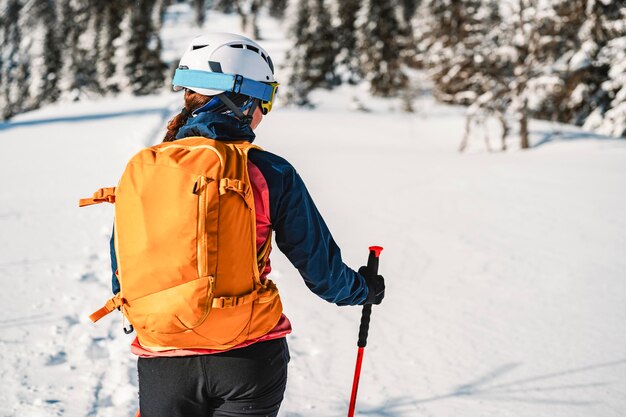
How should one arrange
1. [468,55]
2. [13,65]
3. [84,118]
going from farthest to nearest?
[13,65] → [84,118] → [468,55]

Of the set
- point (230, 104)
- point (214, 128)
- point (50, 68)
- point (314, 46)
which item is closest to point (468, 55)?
point (230, 104)

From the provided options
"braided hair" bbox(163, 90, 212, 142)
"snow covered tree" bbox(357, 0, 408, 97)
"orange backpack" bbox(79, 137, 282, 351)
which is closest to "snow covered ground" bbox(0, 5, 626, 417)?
"orange backpack" bbox(79, 137, 282, 351)

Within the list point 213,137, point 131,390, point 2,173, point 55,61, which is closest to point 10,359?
point 131,390

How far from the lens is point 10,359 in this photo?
392 cm

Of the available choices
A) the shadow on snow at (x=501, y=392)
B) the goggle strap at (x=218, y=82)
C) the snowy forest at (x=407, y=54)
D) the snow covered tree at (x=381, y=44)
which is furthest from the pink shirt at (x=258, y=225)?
the snow covered tree at (x=381, y=44)

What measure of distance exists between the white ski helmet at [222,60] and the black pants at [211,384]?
0.92m

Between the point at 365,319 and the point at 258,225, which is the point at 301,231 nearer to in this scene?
the point at 258,225

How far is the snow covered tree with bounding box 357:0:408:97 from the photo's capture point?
149 ft

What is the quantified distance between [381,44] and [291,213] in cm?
4620

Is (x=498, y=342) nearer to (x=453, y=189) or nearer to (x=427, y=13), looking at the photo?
(x=453, y=189)

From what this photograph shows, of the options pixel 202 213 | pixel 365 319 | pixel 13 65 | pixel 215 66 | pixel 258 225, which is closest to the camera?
pixel 202 213

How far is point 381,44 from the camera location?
45.2 metres

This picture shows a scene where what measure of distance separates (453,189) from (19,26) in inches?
5239

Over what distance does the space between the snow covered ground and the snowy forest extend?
7.04 meters
